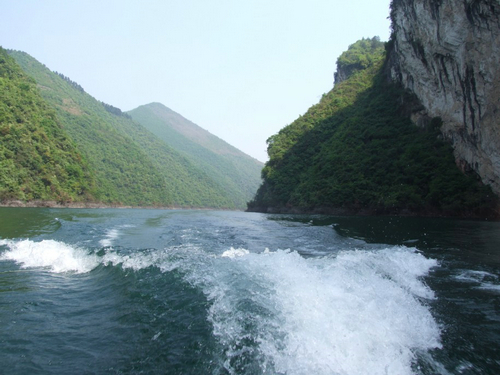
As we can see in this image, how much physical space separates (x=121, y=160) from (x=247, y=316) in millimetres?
110097

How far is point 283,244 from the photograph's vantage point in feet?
47.0

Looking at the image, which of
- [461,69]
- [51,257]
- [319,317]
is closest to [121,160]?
[461,69]

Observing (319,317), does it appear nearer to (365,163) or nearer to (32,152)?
(365,163)

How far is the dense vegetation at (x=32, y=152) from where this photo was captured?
1885 inches

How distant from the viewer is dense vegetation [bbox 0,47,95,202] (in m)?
47.9

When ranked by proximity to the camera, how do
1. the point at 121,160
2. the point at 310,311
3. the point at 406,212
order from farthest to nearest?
1. the point at 121,160
2. the point at 406,212
3. the point at 310,311

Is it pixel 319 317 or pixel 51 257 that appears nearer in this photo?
pixel 319 317

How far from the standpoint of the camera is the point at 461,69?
1142 inches

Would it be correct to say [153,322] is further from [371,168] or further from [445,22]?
[371,168]

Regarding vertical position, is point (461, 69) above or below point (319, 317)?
above

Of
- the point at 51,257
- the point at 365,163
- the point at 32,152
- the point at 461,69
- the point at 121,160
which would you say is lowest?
the point at 121,160

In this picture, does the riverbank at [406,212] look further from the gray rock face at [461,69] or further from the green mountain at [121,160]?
the green mountain at [121,160]

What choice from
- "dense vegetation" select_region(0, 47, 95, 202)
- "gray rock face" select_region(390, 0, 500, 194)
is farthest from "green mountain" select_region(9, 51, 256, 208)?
"gray rock face" select_region(390, 0, 500, 194)

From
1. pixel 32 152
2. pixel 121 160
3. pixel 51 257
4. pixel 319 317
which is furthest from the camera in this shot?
pixel 121 160
